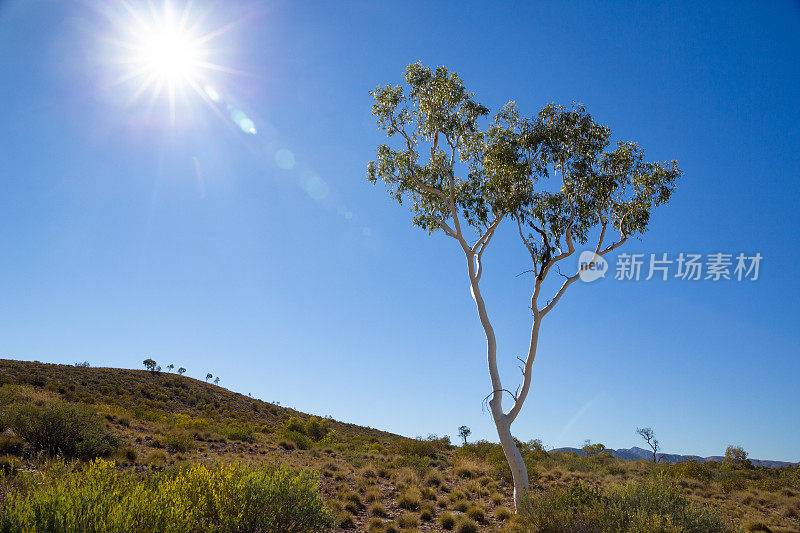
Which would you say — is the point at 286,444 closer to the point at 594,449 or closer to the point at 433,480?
the point at 433,480

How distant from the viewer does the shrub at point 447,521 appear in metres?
10.8

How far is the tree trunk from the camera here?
10969mm

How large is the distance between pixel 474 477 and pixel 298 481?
12237 millimetres

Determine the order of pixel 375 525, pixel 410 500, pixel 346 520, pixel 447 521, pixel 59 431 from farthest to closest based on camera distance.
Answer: pixel 410 500, pixel 59 431, pixel 447 521, pixel 346 520, pixel 375 525

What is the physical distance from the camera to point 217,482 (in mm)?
6645

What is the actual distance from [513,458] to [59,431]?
1318cm

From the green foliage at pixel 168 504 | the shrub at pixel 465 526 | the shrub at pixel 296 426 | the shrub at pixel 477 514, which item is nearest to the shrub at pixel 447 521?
the shrub at pixel 465 526

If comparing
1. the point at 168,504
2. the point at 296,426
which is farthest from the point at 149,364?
the point at 168,504

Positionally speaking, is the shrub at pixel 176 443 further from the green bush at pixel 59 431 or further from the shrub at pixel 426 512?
the shrub at pixel 426 512

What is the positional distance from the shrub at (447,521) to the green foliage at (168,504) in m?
4.73

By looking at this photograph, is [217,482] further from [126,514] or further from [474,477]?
[474,477]

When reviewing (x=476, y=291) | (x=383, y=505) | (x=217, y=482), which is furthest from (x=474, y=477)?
(x=217, y=482)

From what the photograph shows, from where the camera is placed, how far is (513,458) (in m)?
11.3

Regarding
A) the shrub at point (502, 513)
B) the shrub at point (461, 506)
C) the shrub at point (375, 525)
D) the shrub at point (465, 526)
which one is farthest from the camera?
the shrub at point (461, 506)
